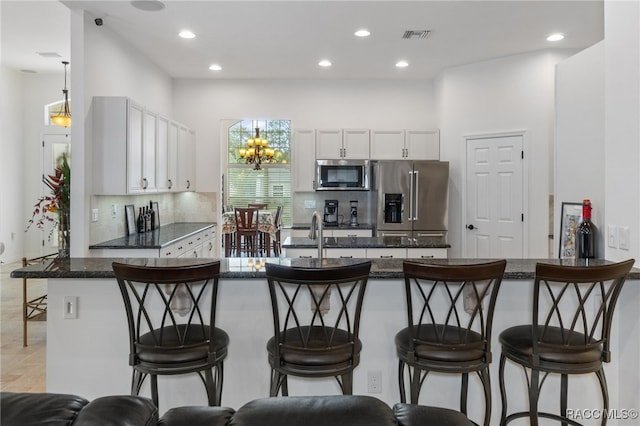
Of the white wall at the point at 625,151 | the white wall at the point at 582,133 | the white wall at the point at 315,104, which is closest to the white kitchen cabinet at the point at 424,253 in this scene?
the white wall at the point at 582,133

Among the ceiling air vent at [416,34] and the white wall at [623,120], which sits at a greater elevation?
the ceiling air vent at [416,34]

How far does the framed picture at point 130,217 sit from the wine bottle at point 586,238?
4.23 m

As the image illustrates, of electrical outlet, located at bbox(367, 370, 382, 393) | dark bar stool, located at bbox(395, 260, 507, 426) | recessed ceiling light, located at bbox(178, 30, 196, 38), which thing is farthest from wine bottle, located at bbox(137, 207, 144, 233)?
dark bar stool, located at bbox(395, 260, 507, 426)

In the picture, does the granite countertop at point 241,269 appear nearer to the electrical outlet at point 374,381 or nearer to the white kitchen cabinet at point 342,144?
the electrical outlet at point 374,381

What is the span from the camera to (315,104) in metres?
6.39

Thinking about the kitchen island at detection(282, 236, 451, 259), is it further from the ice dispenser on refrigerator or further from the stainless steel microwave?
the stainless steel microwave

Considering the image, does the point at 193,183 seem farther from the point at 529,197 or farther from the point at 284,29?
the point at 529,197

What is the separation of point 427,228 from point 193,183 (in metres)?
3.45

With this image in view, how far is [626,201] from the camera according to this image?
231 centimetres

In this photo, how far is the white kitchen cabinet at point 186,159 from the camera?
18.7ft

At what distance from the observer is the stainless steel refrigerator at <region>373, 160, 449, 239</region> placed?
5523mm

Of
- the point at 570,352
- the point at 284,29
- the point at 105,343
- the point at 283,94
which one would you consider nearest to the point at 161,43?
the point at 284,29

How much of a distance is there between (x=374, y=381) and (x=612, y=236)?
1610mm

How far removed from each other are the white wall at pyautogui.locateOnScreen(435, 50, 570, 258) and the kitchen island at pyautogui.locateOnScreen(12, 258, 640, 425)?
9.59ft
